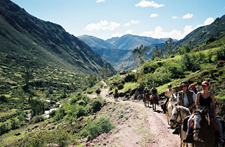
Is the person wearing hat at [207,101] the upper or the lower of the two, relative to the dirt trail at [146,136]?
upper

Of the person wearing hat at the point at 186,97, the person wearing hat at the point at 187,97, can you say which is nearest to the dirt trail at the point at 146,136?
the person wearing hat at the point at 186,97

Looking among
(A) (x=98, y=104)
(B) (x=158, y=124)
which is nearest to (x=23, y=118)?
(A) (x=98, y=104)

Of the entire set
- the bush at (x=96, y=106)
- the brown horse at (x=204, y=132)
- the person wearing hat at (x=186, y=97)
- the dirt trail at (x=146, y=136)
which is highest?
the person wearing hat at (x=186, y=97)

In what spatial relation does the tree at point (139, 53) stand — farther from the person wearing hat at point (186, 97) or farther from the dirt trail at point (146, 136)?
the person wearing hat at point (186, 97)

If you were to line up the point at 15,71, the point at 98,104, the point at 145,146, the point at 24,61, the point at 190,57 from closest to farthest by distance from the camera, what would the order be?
the point at 145,146, the point at 98,104, the point at 190,57, the point at 15,71, the point at 24,61

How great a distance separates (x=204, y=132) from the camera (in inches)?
244

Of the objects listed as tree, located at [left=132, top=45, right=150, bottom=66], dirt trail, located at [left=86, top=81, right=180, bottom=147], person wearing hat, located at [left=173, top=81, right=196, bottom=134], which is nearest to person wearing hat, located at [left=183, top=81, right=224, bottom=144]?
person wearing hat, located at [left=173, top=81, right=196, bottom=134]

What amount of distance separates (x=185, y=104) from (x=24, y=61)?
583ft

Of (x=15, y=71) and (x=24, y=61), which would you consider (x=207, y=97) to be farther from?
(x=24, y=61)

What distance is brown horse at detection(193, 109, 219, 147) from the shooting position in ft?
20.3

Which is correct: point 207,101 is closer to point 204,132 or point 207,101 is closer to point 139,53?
point 204,132

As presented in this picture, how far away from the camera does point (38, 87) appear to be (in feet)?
403

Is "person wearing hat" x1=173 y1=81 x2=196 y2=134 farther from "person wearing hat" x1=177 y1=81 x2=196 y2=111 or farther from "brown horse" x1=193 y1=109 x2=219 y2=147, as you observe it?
"brown horse" x1=193 y1=109 x2=219 y2=147

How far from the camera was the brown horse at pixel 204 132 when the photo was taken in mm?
6188
